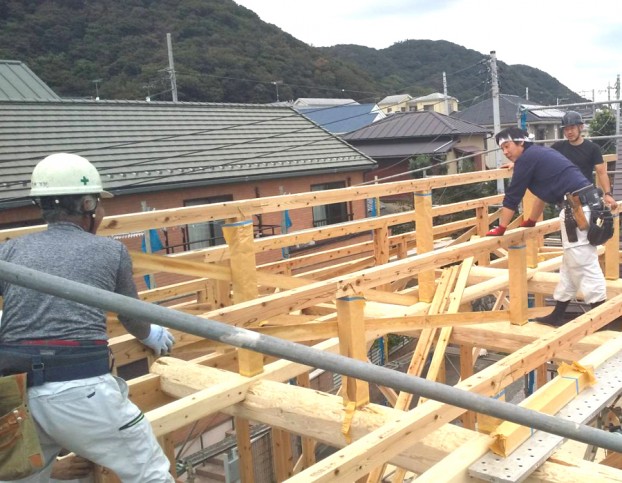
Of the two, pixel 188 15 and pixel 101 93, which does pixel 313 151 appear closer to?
pixel 101 93

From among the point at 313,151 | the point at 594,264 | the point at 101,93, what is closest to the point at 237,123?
the point at 313,151

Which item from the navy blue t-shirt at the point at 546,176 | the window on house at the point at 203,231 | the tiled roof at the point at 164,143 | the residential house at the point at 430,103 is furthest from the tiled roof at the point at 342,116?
the navy blue t-shirt at the point at 546,176

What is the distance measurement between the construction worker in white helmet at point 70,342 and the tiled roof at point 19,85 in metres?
14.7

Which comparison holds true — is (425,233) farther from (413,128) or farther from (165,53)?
(165,53)

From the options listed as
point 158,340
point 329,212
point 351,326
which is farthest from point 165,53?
point 158,340

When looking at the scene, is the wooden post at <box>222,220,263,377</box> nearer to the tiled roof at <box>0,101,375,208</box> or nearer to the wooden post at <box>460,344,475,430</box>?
the wooden post at <box>460,344,475,430</box>

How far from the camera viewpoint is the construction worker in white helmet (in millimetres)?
2496

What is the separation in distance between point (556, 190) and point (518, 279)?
2.72ft

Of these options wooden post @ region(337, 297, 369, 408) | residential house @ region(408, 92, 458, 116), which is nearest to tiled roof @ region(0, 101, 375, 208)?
wooden post @ region(337, 297, 369, 408)

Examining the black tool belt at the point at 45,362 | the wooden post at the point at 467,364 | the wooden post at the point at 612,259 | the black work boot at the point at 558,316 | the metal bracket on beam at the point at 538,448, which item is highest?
the black tool belt at the point at 45,362

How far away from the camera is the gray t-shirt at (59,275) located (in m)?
2.50

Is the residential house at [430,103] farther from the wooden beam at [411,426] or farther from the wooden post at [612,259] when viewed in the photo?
the wooden beam at [411,426]

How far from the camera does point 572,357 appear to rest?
197 inches

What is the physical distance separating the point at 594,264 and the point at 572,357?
874mm
